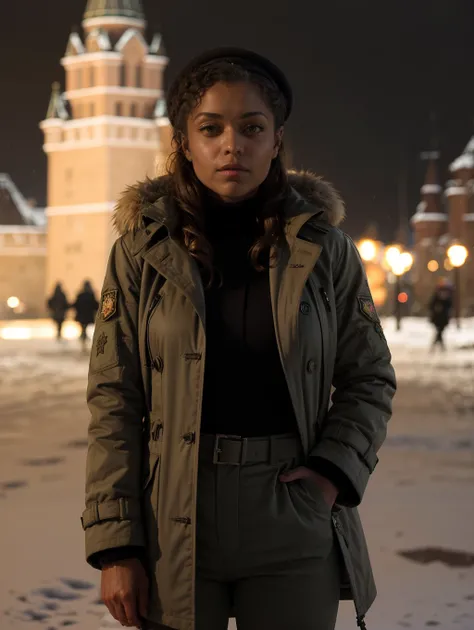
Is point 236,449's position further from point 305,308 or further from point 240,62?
point 240,62

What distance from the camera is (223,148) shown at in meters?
2.07

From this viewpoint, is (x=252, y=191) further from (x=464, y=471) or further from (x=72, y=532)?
(x=464, y=471)

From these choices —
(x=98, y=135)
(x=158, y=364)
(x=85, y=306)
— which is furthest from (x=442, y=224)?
(x=158, y=364)

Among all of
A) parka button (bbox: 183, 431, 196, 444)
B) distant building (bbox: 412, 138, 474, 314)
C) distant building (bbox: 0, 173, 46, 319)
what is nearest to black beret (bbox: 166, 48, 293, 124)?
parka button (bbox: 183, 431, 196, 444)

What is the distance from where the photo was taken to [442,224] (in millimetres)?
64250

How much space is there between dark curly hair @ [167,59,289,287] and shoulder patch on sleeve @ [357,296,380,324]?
208mm

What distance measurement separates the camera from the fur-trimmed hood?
2152 mm

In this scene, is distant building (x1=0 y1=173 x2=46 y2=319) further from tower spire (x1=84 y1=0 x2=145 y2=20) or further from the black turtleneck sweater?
the black turtleneck sweater

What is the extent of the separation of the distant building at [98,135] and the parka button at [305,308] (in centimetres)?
6007

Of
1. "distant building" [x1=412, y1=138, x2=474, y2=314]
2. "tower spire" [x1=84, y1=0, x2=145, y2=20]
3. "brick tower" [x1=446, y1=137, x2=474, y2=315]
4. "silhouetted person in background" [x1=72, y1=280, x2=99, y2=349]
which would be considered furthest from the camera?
"tower spire" [x1=84, y1=0, x2=145, y2=20]

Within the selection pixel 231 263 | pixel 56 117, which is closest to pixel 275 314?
pixel 231 263

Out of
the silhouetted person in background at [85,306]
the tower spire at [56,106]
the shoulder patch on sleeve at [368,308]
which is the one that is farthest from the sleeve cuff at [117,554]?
the tower spire at [56,106]

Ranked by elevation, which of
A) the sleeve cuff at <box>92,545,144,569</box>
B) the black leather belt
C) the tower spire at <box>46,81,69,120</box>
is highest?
the tower spire at <box>46,81,69,120</box>

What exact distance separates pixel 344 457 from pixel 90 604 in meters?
2.24
